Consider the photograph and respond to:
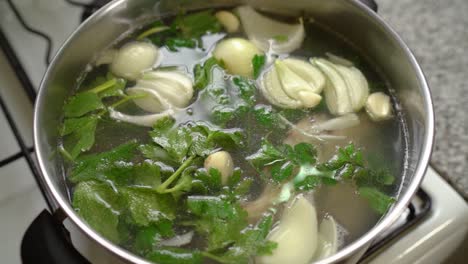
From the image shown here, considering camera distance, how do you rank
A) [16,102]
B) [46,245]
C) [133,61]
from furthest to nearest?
[16,102] → [133,61] → [46,245]

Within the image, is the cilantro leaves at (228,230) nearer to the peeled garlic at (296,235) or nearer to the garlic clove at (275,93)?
the peeled garlic at (296,235)

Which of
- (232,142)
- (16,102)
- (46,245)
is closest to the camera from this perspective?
(46,245)

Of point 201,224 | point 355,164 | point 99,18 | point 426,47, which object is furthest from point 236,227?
point 426,47

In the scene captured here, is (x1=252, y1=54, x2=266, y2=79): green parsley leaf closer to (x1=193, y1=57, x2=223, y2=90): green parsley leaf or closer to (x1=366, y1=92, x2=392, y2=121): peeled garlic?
(x1=193, y1=57, x2=223, y2=90): green parsley leaf

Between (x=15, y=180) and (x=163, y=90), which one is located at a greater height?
(x=163, y=90)

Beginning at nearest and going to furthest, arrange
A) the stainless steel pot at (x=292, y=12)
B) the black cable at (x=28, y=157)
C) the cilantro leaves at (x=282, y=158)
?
the stainless steel pot at (x=292, y=12), the cilantro leaves at (x=282, y=158), the black cable at (x=28, y=157)

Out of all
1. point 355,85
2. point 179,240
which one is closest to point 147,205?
point 179,240

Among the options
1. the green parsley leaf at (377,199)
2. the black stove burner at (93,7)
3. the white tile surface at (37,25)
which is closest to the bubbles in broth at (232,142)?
the green parsley leaf at (377,199)

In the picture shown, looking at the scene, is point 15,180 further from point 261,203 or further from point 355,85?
point 355,85

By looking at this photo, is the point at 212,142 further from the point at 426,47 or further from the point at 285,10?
the point at 426,47
